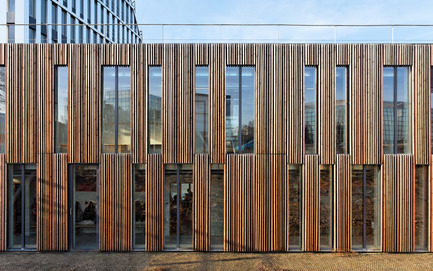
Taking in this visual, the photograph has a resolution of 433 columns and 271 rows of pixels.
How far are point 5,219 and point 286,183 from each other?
29.9 feet

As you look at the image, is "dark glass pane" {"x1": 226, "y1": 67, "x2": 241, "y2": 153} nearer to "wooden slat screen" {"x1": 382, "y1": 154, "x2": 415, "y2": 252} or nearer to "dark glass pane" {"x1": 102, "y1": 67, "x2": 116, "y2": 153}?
"dark glass pane" {"x1": 102, "y1": 67, "x2": 116, "y2": 153}

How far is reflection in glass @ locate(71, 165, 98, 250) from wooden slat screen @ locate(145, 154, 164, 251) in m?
1.73

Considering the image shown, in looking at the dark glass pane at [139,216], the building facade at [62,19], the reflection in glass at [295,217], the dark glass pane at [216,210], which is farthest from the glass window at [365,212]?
the building facade at [62,19]

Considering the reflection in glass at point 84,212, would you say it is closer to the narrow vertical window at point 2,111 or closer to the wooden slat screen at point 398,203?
the narrow vertical window at point 2,111

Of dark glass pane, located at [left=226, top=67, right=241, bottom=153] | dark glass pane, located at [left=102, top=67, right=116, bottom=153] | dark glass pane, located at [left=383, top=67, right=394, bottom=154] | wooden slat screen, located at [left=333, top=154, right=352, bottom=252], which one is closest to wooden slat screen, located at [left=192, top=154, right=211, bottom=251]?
dark glass pane, located at [left=226, top=67, right=241, bottom=153]

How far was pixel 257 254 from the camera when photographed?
7195 millimetres

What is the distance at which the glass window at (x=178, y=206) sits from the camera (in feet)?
24.2

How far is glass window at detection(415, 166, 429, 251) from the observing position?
7.35 meters

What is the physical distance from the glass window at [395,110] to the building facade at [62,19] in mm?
11554

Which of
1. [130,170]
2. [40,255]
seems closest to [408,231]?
[130,170]

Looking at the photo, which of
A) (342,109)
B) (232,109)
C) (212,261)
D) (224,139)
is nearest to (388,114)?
(342,109)

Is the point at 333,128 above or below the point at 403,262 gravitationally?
above

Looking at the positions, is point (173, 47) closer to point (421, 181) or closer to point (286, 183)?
point (286, 183)

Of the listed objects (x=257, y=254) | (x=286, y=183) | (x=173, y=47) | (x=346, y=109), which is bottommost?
(x=257, y=254)
